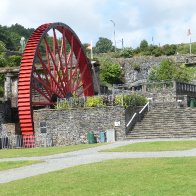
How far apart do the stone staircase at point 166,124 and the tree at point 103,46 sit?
103889 mm

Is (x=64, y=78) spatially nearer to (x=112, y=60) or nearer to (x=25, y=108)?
(x=25, y=108)

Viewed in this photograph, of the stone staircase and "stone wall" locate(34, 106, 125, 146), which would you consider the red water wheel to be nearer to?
"stone wall" locate(34, 106, 125, 146)

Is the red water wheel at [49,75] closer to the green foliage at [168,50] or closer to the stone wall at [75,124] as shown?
the stone wall at [75,124]

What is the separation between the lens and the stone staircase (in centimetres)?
3050

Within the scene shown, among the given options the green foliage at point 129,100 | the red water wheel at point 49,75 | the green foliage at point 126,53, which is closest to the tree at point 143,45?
the green foliage at point 126,53

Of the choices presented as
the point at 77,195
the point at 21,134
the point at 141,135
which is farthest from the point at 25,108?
the point at 77,195

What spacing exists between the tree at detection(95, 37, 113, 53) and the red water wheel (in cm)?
9296

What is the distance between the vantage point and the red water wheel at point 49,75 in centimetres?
3253

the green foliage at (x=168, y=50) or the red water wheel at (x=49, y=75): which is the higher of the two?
the green foliage at (x=168, y=50)

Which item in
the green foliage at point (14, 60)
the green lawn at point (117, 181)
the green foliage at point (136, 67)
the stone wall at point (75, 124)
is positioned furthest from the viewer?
the green foliage at point (136, 67)

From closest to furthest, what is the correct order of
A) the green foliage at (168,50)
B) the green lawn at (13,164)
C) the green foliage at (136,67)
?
the green lawn at (13,164) < the green foliage at (136,67) < the green foliage at (168,50)

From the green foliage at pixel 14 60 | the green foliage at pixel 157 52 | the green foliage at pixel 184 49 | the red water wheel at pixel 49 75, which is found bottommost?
the red water wheel at pixel 49 75

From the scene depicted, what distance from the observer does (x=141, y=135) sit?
3088cm

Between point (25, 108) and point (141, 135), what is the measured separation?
304 inches
